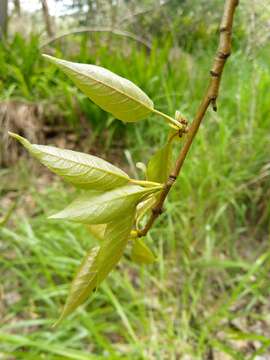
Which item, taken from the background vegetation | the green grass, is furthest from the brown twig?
the green grass

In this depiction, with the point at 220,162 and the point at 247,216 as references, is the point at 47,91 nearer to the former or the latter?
the point at 220,162

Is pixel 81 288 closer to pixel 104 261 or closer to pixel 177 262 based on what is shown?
pixel 104 261

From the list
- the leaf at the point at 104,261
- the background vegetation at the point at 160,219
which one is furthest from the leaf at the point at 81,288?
the background vegetation at the point at 160,219

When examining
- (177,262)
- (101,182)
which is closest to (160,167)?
(101,182)

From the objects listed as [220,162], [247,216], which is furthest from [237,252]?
[220,162]

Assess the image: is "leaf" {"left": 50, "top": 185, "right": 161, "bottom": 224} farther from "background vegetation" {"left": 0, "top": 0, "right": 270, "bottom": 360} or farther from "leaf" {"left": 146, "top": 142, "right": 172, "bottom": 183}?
"background vegetation" {"left": 0, "top": 0, "right": 270, "bottom": 360}

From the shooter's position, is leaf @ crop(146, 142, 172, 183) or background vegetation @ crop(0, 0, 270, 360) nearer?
leaf @ crop(146, 142, 172, 183)

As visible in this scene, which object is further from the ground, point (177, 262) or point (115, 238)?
point (115, 238)
